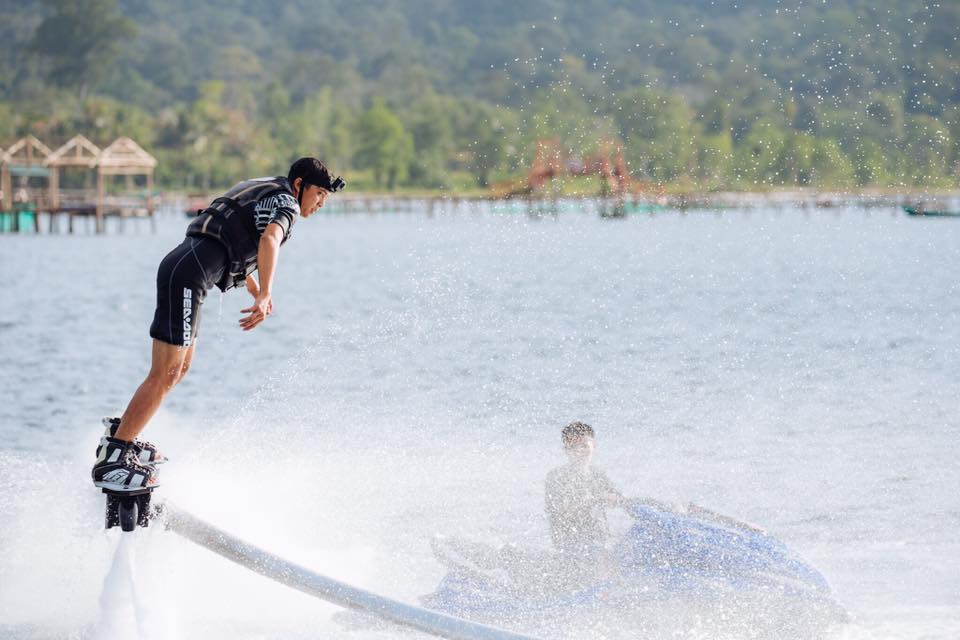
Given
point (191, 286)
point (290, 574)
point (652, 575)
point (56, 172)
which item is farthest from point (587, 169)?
point (191, 286)

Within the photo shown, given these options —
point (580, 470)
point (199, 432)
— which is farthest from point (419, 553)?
point (199, 432)

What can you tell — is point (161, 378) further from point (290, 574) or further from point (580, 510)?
point (580, 510)

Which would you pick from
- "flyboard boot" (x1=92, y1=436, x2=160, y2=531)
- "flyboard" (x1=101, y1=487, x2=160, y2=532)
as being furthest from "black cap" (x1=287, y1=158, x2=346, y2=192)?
"flyboard" (x1=101, y1=487, x2=160, y2=532)

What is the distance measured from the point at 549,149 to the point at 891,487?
13118cm

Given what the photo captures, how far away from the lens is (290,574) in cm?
921

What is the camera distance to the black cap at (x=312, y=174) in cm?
933

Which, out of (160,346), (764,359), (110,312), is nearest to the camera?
(160,346)

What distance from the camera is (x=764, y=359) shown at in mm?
30109

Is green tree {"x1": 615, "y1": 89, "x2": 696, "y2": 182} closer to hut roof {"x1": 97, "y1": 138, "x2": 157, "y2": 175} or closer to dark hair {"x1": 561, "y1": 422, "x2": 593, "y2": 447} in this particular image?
hut roof {"x1": 97, "y1": 138, "x2": 157, "y2": 175}

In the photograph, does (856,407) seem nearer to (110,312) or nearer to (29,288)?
(110,312)

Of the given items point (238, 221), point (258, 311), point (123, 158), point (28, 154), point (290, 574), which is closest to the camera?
point (258, 311)

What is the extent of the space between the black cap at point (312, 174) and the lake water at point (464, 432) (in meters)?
2.59

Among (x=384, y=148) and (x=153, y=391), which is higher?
(x=384, y=148)

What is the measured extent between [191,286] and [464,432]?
1010 cm
